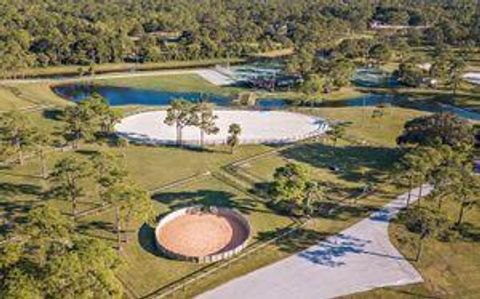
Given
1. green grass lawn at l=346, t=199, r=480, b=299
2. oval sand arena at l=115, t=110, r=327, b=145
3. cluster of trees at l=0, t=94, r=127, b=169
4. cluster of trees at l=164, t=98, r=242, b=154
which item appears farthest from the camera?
oval sand arena at l=115, t=110, r=327, b=145

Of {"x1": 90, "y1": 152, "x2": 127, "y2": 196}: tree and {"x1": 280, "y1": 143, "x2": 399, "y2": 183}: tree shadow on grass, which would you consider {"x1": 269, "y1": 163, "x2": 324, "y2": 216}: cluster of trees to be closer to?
{"x1": 280, "y1": 143, "x2": 399, "y2": 183}: tree shadow on grass

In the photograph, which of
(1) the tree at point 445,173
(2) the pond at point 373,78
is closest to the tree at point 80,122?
(1) the tree at point 445,173

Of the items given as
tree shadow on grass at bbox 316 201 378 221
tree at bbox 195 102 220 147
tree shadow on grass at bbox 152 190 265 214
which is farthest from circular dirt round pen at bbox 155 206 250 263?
tree at bbox 195 102 220 147

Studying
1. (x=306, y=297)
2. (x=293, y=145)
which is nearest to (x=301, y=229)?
(x=306, y=297)

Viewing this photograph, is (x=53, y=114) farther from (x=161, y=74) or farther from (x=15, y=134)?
(x=161, y=74)

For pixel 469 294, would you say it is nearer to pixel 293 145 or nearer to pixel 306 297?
pixel 306 297

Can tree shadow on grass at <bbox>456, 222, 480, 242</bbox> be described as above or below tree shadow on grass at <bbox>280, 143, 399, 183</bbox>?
below

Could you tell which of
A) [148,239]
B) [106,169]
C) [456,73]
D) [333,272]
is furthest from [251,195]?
[456,73]
